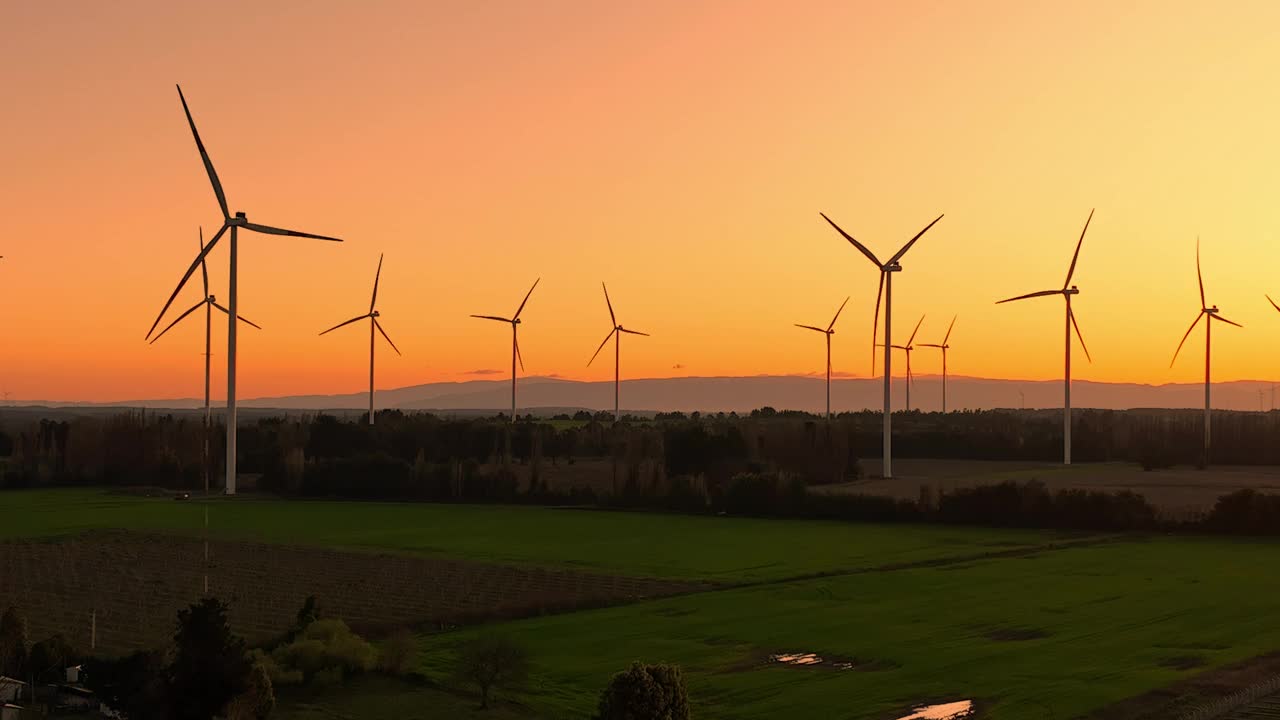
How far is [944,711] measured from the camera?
35.2m

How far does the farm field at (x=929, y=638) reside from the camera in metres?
37.4

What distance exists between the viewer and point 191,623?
3325cm

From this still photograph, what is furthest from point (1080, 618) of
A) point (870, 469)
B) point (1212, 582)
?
point (870, 469)

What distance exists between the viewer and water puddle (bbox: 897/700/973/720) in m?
34.5

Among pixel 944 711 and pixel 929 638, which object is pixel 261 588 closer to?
pixel 929 638

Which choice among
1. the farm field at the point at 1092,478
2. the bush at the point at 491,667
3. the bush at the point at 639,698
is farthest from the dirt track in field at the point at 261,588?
the farm field at the point at 1092,478

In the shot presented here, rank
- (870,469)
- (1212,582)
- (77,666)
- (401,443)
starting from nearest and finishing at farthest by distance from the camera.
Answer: (77,666) < (1212,582) < (870,469) < (401,443)

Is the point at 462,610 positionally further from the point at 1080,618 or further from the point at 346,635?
the point at 1080,618

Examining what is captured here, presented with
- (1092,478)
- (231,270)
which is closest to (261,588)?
(231,270)

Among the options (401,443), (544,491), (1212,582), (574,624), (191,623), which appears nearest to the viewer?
(191,623)

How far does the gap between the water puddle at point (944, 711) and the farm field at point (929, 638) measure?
0.46 metres

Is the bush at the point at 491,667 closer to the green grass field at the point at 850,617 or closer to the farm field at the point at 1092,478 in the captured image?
the green grass field at the point at 850,617

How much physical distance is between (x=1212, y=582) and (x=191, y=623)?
147ft

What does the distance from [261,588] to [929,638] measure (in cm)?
2966
